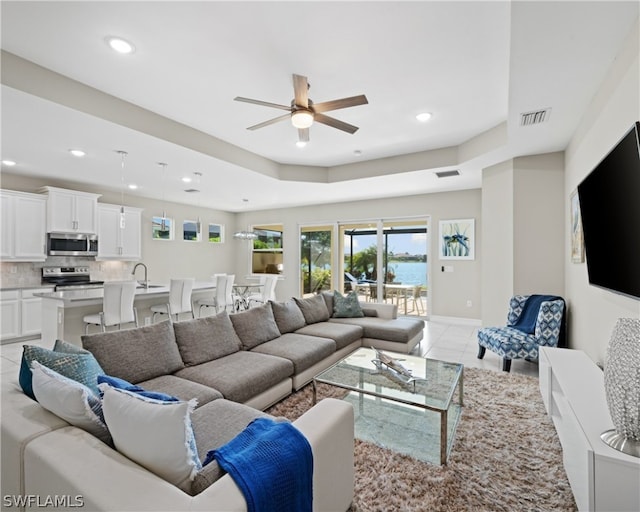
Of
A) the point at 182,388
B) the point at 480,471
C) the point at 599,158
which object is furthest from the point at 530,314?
the point at 182,388

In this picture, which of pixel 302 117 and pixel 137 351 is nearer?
pixel 137 351

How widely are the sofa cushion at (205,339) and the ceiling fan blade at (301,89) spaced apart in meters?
2.06

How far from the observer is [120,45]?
2453 mm

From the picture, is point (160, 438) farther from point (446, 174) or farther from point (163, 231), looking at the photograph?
point (163, 231)

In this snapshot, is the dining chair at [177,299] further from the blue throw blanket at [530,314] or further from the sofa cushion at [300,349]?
the blue throw blanket at [530,314]

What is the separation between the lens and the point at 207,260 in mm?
8656

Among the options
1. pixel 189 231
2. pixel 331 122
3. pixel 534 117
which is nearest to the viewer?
pixel 331 122

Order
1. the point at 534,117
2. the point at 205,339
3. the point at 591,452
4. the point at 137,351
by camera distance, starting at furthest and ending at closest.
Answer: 1. the point at 534,117
2. the point at 205,339
3. the point at 137,351
4. the point at 591,452

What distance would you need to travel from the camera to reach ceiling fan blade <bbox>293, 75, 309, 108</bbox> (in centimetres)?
252

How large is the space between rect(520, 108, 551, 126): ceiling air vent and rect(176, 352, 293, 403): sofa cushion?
3.32 meters

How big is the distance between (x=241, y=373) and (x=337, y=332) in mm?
1563

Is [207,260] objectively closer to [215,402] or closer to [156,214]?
[156,214]

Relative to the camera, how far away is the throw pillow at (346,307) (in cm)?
459

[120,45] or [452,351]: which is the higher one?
[120,45]
